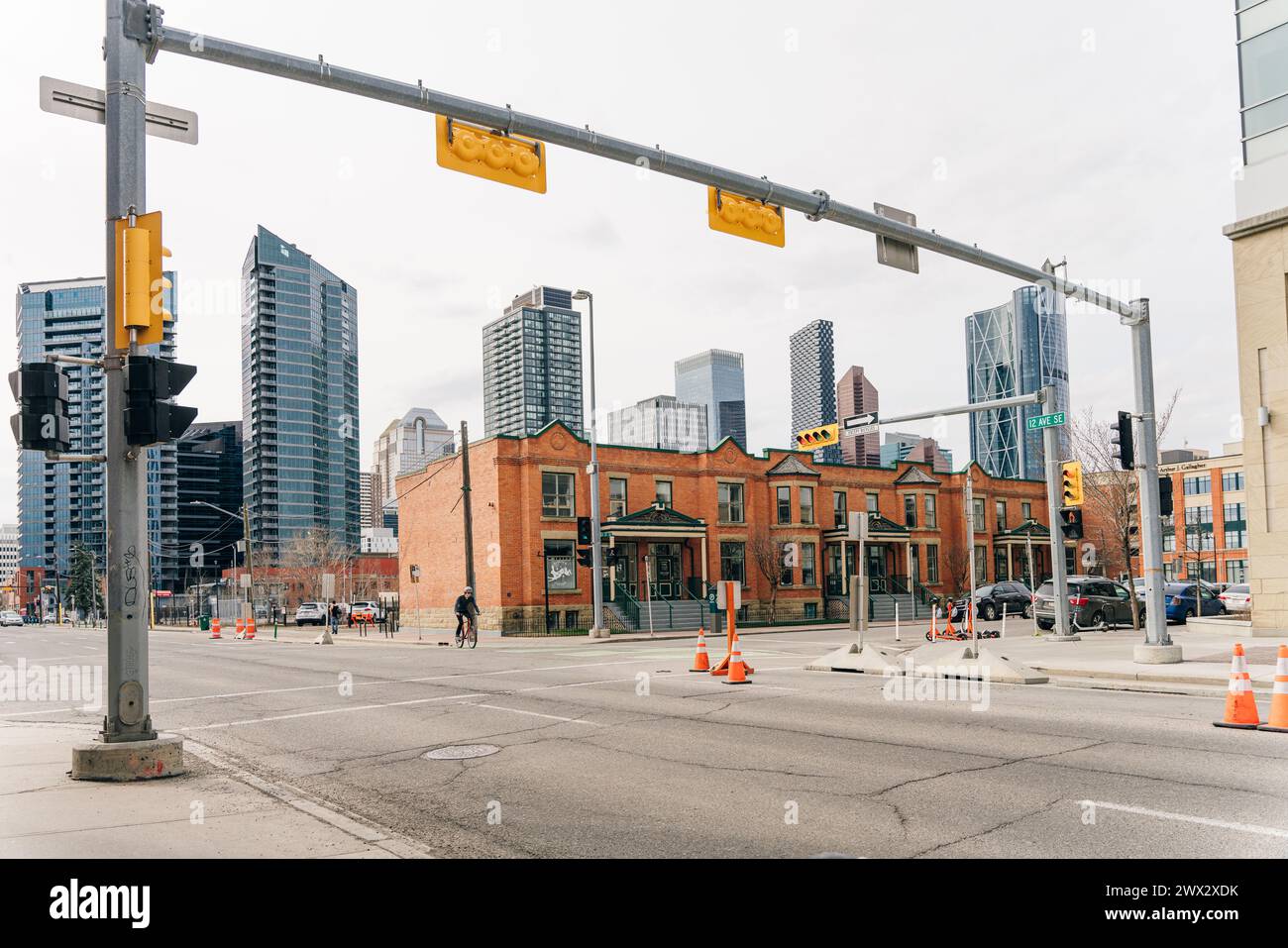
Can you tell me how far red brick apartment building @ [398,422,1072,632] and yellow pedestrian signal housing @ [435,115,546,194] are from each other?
27352 mm

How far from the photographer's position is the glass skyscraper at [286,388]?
17088cm

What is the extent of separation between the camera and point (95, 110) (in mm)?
8805

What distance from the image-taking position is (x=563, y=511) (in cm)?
4319

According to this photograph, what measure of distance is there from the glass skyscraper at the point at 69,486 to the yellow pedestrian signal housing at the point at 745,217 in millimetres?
100034

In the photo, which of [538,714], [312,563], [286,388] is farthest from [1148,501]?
[286,388]

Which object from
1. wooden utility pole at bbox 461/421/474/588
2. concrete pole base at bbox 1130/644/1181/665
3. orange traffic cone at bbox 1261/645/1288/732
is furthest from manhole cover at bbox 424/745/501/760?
wooden utility pole at bbox 461/421/474/588

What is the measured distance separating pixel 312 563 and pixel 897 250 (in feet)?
275

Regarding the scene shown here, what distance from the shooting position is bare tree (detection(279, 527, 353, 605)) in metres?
88.0

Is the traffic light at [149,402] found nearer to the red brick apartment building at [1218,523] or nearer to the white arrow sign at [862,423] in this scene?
the white arrow sign at [862,423]

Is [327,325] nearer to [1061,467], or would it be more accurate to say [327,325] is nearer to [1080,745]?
[1061,467]

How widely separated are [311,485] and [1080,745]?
18093 cm
